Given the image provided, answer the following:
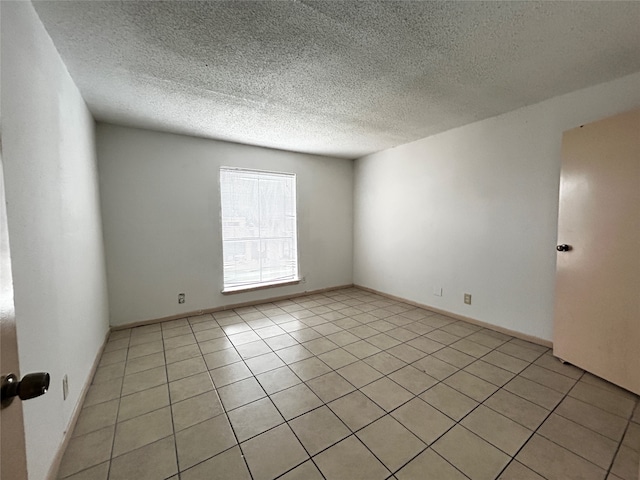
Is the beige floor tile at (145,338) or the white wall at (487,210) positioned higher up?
the white wall at (487,210)

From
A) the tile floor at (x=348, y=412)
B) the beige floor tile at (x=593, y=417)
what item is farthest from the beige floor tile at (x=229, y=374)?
the beige floor tile at (x=593, y=417)

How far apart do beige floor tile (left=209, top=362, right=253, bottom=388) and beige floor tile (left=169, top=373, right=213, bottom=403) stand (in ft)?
0.16

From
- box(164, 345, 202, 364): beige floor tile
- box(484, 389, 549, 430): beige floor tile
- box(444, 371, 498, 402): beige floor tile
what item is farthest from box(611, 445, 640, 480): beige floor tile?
box(164, 345, 202, 364): beige floor tile

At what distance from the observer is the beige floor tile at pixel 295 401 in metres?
1.72

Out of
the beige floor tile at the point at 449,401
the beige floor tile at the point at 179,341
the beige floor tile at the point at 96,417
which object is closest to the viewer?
the beige floor tile at the point at 96,417

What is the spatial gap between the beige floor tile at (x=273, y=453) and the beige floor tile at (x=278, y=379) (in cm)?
40

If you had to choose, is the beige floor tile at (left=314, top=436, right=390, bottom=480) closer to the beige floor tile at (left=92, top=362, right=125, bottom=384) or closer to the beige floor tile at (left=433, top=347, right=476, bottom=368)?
the beige floor tile at (left=433, top=347, right=476, bottom=368)

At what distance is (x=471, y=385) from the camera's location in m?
1.97

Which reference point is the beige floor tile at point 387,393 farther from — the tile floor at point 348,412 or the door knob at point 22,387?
the door knob at point 22,387

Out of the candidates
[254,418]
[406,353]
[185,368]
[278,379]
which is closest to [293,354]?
[278,379]

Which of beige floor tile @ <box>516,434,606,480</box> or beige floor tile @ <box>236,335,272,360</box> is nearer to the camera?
beige floor tile @ <box>516,434,606,480</box>

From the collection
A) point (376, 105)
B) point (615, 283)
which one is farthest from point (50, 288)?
point (615, 283)

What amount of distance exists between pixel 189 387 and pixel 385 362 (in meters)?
1.58

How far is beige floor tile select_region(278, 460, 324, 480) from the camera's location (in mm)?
1273
